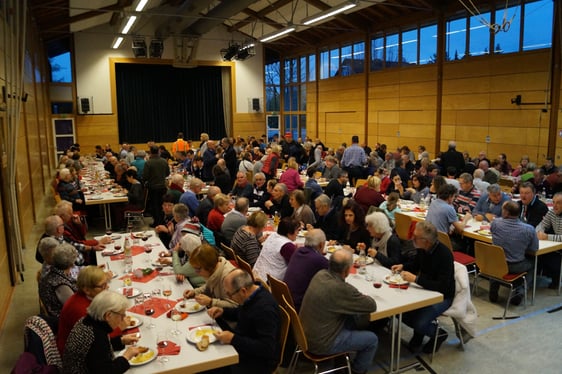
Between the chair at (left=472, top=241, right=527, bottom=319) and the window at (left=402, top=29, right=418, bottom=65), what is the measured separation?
1045 centimetres

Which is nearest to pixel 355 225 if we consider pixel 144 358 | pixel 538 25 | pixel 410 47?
pixel 144 358

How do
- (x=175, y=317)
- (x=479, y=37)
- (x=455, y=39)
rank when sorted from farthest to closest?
1. (x=455, y=39)
2. (x=479, y=37)
3. (x=175, y=317)

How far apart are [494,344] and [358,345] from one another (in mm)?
1941

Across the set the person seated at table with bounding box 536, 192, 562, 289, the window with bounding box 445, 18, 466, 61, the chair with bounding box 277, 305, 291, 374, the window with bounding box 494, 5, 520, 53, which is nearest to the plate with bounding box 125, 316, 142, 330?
the chair with bounding box 277, 305, 291, 374

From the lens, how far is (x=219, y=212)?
6.12 meters

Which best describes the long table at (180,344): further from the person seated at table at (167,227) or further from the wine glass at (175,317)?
the person seated at table at (167,227)

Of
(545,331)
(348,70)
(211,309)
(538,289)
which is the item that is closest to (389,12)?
(348,70)

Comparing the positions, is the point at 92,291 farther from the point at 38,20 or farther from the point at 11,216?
the point at 38,20

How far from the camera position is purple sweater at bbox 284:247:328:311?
13.2 ft

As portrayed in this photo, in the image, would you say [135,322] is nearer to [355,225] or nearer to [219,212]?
[219,212]

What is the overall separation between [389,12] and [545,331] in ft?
40.6

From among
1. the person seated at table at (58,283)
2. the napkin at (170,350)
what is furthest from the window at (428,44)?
the napkin at (170,350)

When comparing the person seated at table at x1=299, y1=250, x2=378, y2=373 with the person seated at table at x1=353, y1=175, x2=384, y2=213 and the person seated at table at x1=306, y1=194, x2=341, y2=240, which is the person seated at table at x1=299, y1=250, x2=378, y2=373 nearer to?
the person seated at table at x1=306, y1=194, x2=341, y2=240

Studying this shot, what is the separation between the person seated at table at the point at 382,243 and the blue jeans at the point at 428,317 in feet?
2.07
